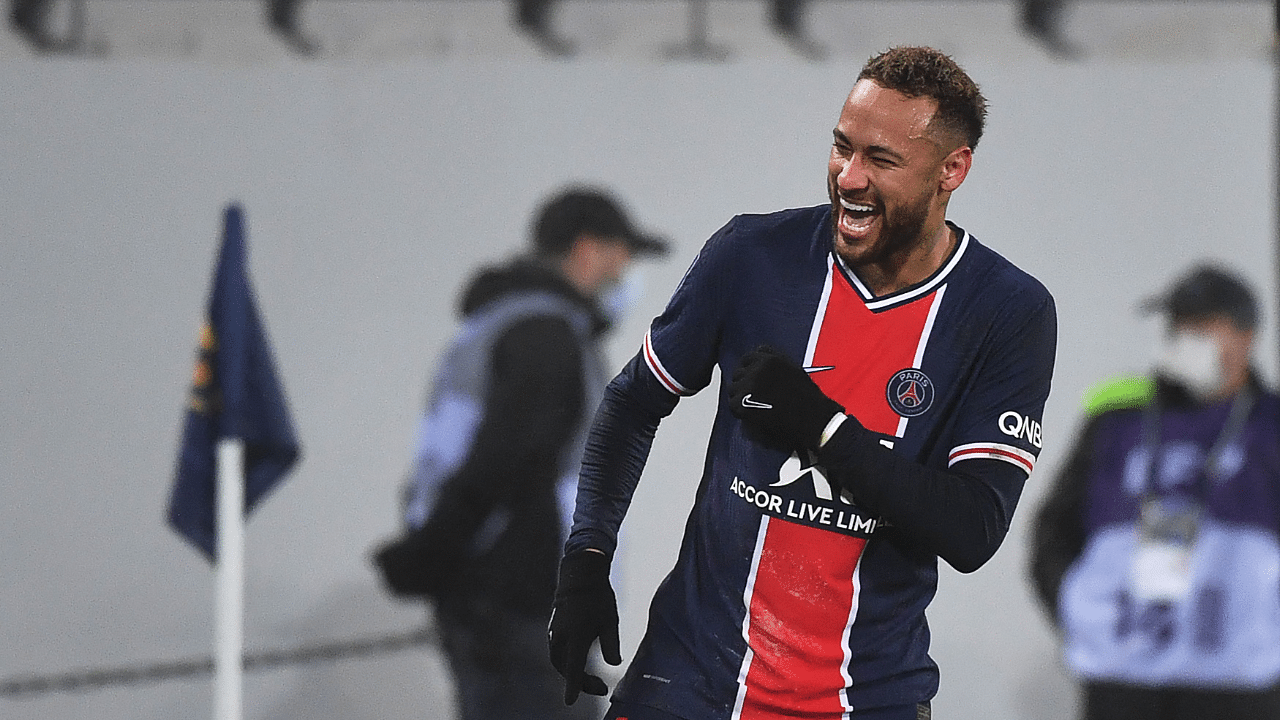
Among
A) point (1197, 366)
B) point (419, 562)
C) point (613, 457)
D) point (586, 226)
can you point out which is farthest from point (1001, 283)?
point (1197, 366)

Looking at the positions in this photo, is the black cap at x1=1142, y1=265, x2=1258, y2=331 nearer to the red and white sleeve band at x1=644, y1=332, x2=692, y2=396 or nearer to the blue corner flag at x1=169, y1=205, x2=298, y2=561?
the blue corner flag at x1=169, y1=205, x2=298, y2=561

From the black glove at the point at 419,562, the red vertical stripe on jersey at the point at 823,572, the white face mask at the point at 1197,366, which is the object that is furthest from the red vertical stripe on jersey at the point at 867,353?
the white face mask at the point at 1197,366

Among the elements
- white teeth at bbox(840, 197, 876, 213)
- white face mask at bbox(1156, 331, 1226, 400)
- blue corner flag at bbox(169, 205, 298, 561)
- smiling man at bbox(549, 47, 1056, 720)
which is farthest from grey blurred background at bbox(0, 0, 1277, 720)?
white teeth at bbox(840, 197, 876, 213)

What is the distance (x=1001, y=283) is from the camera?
1547mm

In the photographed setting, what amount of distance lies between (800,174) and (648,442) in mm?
2886

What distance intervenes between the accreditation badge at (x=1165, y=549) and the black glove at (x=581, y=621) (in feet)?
9.02

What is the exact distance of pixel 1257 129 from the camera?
4.61 metres

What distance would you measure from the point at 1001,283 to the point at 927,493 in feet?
0.92

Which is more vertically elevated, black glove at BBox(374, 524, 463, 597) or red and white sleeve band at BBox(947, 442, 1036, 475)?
red and white sleeve band at BBox(947, 442, 1036, 475)

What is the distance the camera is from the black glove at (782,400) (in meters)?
1.41

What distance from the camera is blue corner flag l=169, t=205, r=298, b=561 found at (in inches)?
119

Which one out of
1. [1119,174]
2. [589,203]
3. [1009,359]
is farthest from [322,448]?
[1009,359]

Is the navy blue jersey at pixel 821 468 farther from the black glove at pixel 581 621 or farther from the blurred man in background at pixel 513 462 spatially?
the blurred man in background at pixel 513 462

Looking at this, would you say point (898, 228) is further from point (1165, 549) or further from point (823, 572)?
point (1165, 549)
